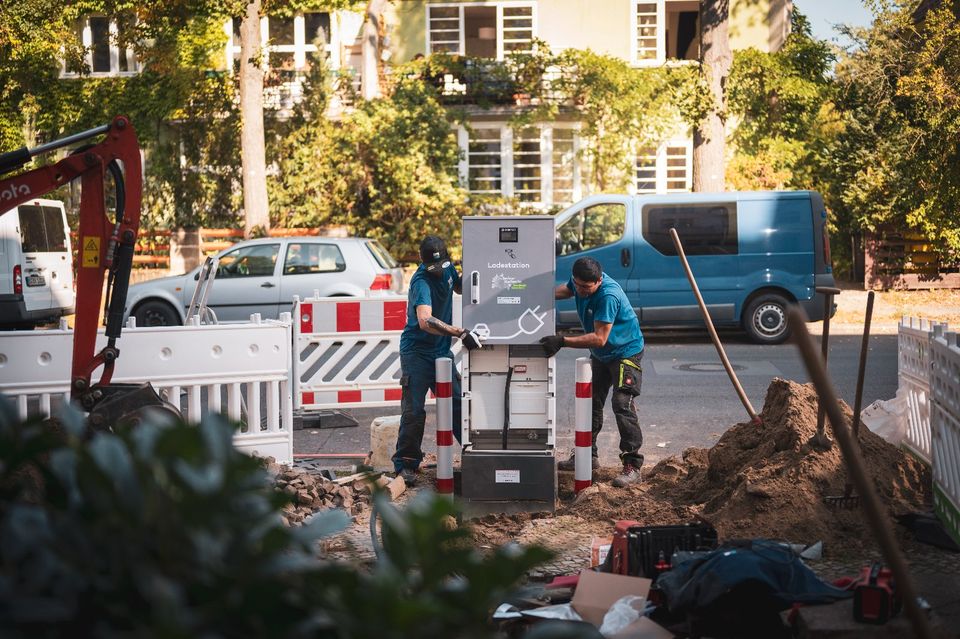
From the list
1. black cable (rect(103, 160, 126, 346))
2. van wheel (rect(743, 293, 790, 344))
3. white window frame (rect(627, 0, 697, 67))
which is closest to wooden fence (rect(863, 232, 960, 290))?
van wheel (rect(743, 293, 790, 344))

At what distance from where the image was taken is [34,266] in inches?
701

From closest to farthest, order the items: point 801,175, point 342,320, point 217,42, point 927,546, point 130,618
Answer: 1. point 130,618
2. point 927,546
3. point 342,320
4. point 801,175
5. point 217,42

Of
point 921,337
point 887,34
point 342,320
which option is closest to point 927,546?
point 921,337

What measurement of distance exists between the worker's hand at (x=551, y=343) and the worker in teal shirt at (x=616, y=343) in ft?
1.36

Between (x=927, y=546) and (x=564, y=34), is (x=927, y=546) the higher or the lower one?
the lower one

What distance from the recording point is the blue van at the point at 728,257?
16656 mm

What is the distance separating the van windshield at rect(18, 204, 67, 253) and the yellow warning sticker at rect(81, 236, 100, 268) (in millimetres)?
11319

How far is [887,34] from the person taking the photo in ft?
71.0

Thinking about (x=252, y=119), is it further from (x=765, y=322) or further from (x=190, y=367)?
(x=190, y=367)

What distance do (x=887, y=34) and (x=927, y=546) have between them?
18021 mm

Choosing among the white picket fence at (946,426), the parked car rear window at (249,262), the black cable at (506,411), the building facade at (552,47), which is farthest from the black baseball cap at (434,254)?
the building facade at (552,47)

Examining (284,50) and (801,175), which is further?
(284,50)

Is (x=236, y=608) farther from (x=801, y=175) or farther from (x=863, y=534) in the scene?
(x=801, y=175)

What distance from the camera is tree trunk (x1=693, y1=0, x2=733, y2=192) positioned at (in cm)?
2181
